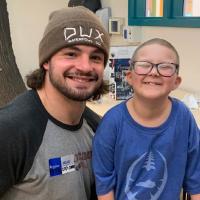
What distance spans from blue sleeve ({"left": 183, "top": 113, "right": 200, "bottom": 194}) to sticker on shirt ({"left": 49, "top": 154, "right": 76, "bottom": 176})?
42 centimetres

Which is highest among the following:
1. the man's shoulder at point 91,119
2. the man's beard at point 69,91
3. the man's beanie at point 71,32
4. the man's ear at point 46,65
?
the man's beanie at point 71,32

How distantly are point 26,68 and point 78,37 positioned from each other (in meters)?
2.95

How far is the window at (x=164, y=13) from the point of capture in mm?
2332

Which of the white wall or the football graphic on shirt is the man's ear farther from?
the white wall

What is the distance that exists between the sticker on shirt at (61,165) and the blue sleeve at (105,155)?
8 cm

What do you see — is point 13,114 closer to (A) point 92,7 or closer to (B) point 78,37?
(B) point 78,37

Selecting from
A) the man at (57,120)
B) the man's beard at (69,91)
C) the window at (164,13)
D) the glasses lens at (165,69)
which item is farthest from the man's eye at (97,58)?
the window at (164,13)

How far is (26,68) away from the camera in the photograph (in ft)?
13.0

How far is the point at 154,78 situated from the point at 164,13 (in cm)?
168

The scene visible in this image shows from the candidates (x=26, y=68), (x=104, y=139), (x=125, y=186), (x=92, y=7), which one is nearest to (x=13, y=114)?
(x=104, y=139)

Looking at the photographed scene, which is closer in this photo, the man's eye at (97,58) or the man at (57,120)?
the man at (57,120)

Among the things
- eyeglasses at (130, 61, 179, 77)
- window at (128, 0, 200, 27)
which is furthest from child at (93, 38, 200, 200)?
window at (128, 0, 200, 27)

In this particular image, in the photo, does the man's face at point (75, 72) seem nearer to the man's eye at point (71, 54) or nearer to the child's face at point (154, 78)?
the man's eye at point (71, 54)

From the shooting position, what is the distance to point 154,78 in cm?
110
